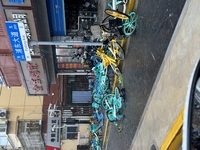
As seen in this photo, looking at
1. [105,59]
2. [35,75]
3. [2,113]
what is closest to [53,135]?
[2,113]

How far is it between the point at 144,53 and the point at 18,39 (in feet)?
11.7

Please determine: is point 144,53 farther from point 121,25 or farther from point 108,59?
point 108,59

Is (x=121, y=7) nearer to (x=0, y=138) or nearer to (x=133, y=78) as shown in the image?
(x=133, y=78)

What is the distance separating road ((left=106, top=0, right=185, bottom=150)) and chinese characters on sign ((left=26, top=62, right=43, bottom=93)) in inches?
132

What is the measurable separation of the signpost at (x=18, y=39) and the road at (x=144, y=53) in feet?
10.8

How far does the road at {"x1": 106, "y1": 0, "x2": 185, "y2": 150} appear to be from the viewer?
5370mm

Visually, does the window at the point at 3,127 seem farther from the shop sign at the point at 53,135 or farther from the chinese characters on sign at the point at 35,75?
the chinese characters on sign at the point at 35,75

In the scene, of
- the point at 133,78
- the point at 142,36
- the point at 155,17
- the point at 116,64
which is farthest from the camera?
the point at 116,64

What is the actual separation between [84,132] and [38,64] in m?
8.53

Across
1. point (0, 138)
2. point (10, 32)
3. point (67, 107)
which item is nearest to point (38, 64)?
point (10, 32)

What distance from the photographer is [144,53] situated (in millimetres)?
6625

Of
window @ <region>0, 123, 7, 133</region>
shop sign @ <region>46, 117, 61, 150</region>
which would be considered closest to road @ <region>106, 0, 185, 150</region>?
shop sign @ <region>46, 117, 61, 150</region>

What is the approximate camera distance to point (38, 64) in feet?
27.8

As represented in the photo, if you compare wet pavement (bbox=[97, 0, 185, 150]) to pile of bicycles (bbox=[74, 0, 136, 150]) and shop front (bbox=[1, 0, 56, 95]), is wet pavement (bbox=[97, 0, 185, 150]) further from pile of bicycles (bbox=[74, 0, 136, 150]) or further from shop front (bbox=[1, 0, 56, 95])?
shop front (bbox=[1, 0, 56, 95])
